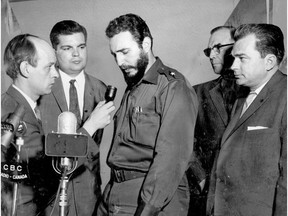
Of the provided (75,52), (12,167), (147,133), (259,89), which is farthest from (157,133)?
(12,167)

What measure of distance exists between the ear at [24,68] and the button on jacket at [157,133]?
475 millimetres

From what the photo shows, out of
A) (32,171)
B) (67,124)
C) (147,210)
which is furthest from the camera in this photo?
(32,171)

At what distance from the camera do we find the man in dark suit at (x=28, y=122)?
2018 millimetres

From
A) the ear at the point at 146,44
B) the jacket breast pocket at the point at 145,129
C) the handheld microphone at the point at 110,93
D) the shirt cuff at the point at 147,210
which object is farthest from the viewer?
the handheld microphone at the point at 110,93

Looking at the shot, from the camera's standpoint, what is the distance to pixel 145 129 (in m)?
1.83

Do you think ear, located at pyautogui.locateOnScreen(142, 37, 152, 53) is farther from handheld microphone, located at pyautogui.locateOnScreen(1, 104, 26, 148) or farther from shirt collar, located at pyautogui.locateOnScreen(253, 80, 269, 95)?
handheld microphone, located at pyautogui.locateOnScreen(1, 104, 26, 148)

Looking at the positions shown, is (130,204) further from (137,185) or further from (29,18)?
(29,18)

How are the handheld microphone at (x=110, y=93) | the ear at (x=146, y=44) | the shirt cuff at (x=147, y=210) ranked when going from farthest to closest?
the handheld microphone at (x=110, y=93)
the ear at (x=146, y=44)
the shirt cuff at (x=147, y=210)

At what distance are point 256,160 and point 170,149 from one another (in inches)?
13.9

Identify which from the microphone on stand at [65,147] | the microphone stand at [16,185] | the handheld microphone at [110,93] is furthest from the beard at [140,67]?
the microphone stand at [16,185]

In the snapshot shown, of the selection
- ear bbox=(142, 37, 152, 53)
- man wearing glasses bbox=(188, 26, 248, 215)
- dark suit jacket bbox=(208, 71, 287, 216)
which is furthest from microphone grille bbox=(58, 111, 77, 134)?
dark suit jacket bbox=(208, 71, 287, 216)

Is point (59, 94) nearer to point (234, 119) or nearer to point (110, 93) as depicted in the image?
point (110, 93)

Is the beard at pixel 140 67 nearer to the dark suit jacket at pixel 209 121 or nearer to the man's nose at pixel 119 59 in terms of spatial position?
the man's nose at pixel 119 59

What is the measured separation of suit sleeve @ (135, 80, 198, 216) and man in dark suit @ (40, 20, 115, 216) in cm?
33
